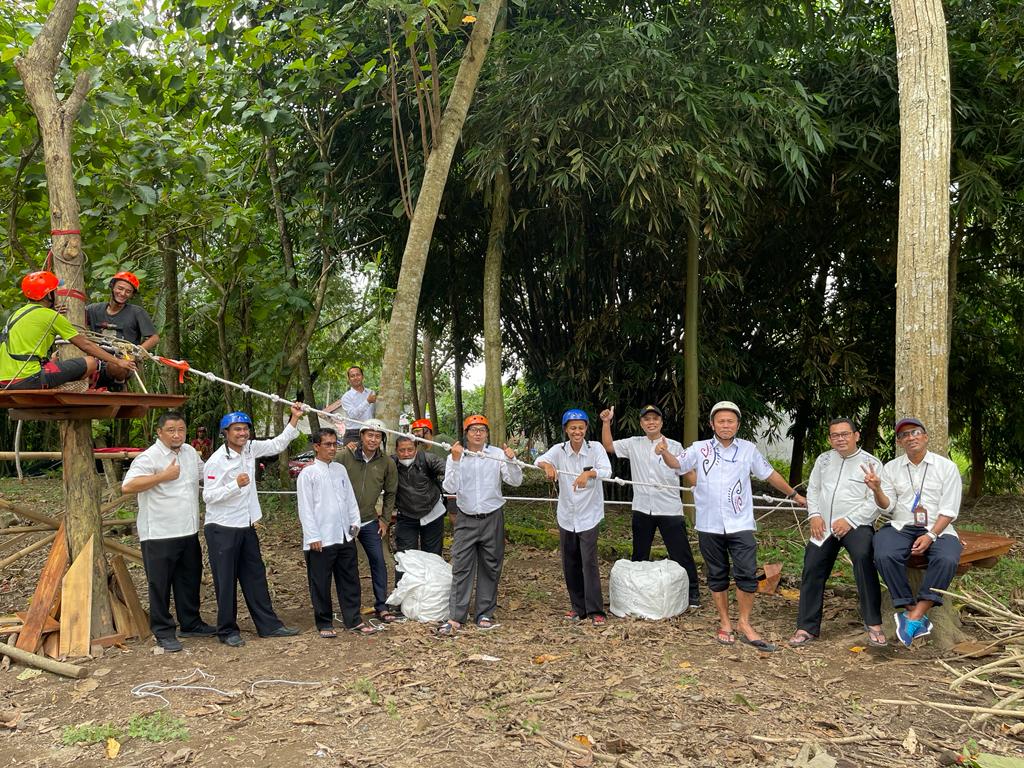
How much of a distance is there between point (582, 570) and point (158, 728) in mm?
2497

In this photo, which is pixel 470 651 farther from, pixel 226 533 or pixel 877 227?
pixel 877 227

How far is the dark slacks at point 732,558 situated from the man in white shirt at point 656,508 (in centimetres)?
61

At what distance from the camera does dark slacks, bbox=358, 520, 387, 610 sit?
16.2ft

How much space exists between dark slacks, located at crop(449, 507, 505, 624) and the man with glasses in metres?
1.72

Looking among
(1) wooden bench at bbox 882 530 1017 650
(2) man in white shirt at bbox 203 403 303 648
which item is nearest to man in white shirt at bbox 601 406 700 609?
(1) wooden bench at bbox 882 530 1017 650

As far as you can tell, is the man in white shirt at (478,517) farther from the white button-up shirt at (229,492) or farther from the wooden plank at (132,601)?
the wooden plank at (132,601)

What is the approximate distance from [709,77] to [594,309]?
8.95ft

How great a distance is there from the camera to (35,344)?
165 inches

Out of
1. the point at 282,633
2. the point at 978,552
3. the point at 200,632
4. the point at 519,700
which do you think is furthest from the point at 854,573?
the point at 200,632

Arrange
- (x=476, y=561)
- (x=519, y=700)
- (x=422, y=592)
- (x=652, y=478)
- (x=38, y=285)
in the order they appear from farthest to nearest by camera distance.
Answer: (x=652, y=478) → (x=476, y=561) → (x=422, y=592) → (x=38, y=285) → (x=519, y=700)

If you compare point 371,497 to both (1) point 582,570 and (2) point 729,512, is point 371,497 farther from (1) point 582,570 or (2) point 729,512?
(2) point 729,512

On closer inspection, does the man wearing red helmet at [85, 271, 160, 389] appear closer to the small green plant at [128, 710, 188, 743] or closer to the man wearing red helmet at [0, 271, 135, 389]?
the man wearing red helmet at [0, 271, 135, 389]

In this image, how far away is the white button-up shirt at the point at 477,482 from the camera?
193 inches

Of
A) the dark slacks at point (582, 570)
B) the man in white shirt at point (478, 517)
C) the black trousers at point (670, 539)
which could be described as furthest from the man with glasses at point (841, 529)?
the man in white shirt at point (478, 517)
